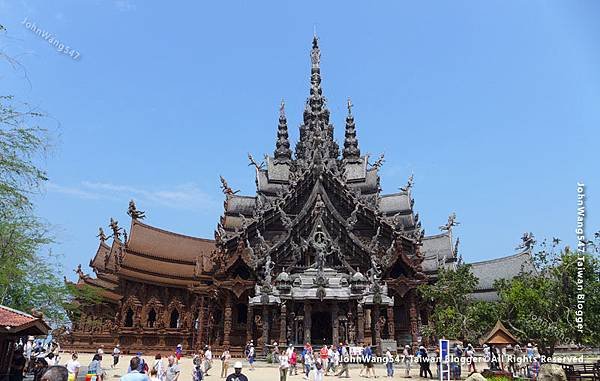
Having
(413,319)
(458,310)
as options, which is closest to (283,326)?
(458,310)

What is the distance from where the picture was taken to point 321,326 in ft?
98.9

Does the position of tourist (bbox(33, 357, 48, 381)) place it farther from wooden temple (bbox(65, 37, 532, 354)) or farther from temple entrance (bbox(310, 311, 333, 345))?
temple entrance (bbox(310, 311, 333, 345))

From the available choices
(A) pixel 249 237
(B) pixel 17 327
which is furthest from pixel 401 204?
(B) pixel 17 327

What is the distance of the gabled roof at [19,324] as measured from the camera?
42.1ft

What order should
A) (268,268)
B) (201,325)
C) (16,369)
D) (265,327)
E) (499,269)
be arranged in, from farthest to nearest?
(499,269) < (201,325) < (268,268) < (265,327) < (16,369)

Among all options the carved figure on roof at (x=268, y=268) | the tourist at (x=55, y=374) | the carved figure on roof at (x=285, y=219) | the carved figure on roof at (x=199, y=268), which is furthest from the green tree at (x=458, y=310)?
the tourist at (x=55, y=374)

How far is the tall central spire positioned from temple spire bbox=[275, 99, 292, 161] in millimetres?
1954

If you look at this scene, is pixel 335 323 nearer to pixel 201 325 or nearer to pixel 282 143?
pixel 201 325

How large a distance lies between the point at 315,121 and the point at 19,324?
42751mm

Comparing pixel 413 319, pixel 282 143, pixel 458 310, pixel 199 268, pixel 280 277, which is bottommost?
pixel 413 319

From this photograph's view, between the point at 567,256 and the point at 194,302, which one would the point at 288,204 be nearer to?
the point at 194,302

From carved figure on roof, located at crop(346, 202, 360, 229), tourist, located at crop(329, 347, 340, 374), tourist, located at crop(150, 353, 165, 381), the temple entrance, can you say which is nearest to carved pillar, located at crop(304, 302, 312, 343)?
the temple entrance

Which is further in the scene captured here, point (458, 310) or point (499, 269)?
point (499, 269)

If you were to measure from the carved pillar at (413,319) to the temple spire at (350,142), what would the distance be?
21.7 meters
